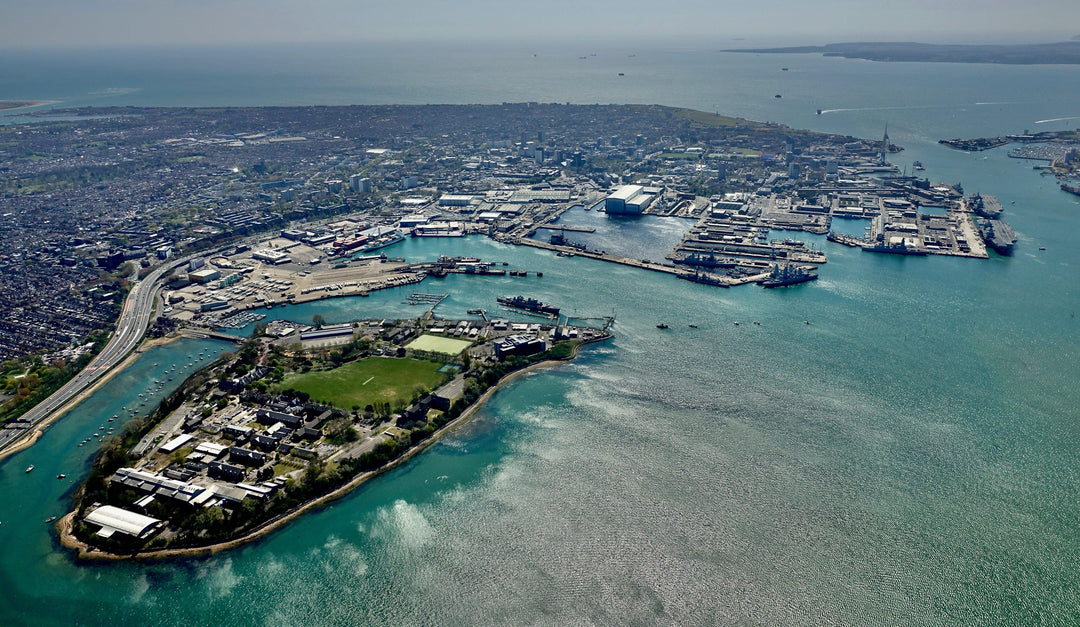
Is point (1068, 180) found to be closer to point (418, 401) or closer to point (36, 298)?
point (418, 401)

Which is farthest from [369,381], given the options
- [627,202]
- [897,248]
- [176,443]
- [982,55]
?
[982,55]

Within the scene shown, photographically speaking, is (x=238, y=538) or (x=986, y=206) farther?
(x=986, y=206)

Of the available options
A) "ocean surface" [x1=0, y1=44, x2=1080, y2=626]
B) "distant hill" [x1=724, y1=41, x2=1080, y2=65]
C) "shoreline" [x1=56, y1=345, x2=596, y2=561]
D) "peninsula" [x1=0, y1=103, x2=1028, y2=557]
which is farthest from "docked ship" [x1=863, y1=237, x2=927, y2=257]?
"distant hill" [x1=724, y1=41, x2=1080, y2=65]

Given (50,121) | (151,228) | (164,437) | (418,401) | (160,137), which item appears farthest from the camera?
(50,121)

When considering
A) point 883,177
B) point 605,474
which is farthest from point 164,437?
point 883,177

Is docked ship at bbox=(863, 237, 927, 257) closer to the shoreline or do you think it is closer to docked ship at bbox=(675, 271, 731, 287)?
docked ship at bbox=(675, 271, 731, 287)

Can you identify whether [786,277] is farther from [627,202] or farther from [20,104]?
[20,104]

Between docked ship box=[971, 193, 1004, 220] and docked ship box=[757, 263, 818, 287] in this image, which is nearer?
docked ship box=[757, 263, 818, 287]
